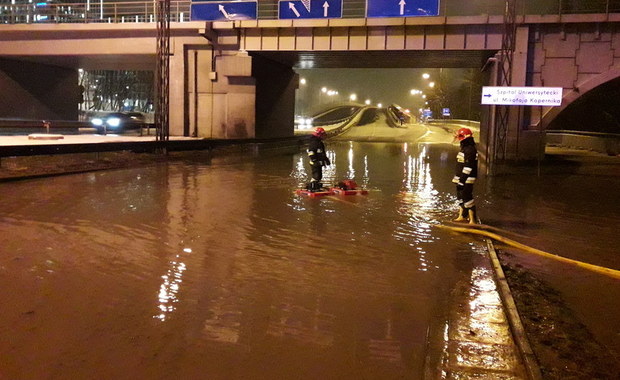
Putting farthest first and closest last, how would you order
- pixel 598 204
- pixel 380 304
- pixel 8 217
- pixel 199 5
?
pixel 199 5 < pixel 598 204 < pixel 8 217 < pixel 380 304

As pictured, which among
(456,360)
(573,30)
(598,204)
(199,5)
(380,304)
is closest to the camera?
(456,360)

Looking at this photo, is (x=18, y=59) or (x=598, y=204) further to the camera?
(x=18, y=59)

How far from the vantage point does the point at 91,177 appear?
17.5 meters

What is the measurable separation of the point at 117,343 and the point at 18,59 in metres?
37.9

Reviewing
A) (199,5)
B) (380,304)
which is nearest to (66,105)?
(199,5)

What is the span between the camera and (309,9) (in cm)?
2977

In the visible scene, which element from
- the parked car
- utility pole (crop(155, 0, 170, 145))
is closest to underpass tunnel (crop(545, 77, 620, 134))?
utility pole (crop(155, 0, 170, 145))

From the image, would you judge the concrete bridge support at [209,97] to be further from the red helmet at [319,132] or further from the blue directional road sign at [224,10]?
the red helmet at [319,132]

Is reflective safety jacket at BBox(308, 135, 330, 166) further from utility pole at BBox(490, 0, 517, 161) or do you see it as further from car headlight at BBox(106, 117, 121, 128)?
car headlight at BBox(106, 117, 121, 128)

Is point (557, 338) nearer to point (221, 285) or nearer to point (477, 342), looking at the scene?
point (477, 342)

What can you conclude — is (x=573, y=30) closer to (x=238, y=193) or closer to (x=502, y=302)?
(x=238, y=193)

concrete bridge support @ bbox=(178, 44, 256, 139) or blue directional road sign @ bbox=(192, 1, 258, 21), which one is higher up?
blue directional road sign @ bbox=(192, 1, 258, 21)

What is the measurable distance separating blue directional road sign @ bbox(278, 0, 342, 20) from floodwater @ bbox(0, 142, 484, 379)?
1805 centimetres

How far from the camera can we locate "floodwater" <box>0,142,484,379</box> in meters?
4.56
